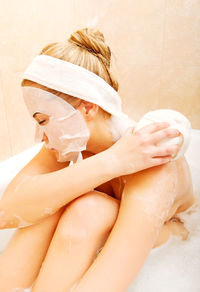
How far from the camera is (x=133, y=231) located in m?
0.55

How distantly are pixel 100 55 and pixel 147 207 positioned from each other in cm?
40

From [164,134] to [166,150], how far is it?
36 mm

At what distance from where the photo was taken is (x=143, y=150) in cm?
58

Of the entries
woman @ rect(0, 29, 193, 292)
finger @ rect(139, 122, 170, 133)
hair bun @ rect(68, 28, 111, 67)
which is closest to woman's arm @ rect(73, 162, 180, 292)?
woman @ rect(0, 29, 193, 292)

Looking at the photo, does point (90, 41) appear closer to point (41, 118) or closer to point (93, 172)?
point (41, 118)

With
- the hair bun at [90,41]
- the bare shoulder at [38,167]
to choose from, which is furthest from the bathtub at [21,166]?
the hair bun at [90,41]

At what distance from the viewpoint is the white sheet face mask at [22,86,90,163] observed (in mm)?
619

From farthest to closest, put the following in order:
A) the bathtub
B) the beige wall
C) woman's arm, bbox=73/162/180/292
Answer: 1. the beige wall
2. the bathtub
3. woman's arm, bbox=73/162/180/292

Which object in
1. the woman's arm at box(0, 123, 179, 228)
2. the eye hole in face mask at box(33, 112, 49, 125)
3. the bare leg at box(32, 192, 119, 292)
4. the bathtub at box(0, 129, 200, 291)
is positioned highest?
the eye hole in face mask at box(33, 112, 49, 125)

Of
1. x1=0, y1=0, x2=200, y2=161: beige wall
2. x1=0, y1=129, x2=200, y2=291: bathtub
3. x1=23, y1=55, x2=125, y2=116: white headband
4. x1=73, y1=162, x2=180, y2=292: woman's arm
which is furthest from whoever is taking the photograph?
x1=0, y1=0, x2=200, y2=161: beige wall

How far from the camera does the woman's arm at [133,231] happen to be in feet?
1.66

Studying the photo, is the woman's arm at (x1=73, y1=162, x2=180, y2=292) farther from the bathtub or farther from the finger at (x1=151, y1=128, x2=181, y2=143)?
the bathtub

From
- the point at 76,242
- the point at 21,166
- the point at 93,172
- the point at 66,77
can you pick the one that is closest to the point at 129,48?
the point at 21,166

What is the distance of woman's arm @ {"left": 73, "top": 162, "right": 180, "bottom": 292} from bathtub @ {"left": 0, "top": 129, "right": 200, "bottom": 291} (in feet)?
1.44
